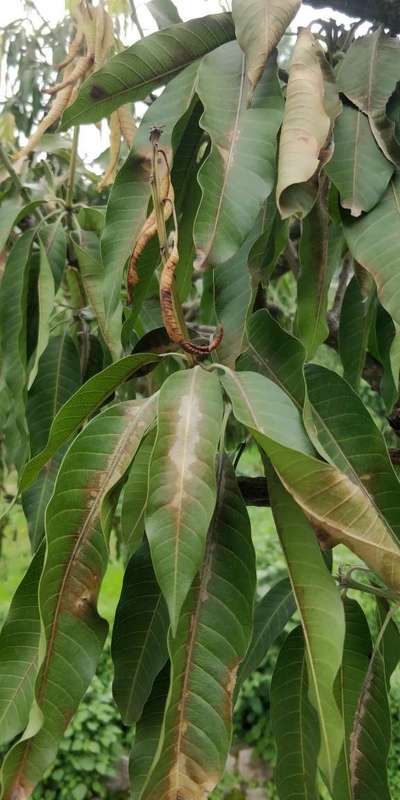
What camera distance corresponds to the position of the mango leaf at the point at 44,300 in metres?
0.77

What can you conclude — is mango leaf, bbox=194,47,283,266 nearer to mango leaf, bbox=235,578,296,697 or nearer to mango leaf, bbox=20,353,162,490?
mango leaf, bbox=20,353,162,490

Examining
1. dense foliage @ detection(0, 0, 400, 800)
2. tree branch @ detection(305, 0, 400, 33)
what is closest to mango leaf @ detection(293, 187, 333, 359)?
dense foliage @ detection(0, 0, 400, 800)

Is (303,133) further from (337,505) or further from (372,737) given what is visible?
(372,737)

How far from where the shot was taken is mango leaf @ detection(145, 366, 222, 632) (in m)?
0.45

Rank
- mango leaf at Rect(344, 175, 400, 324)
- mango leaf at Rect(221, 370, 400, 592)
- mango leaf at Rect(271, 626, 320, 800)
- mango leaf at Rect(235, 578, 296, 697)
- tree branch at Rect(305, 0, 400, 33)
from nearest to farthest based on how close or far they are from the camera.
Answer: mango leaf at Rect(221, 370, 400, 592)
mango leaf at Rect(344, 175, 400, 324)
mango leaf at Rect(271, 626, 320, 800)
tree branch at Rect(305, 0, 400, 33)
mango leaf at Rect(235, 578, 296, 697)

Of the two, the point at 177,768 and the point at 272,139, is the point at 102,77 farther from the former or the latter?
the point at 177,768

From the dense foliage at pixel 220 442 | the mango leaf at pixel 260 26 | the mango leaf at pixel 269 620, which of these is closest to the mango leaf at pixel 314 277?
the dense foliage at pixel 220 442

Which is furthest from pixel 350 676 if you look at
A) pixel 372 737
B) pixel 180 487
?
pixel 180 487

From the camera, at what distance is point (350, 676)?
0.64m

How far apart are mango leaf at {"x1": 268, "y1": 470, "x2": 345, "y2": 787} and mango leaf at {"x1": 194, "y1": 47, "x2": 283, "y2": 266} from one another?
18 centimetres

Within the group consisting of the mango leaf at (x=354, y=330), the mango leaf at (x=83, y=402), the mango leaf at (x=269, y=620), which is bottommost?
the mango leaf at (x=269, y=620)

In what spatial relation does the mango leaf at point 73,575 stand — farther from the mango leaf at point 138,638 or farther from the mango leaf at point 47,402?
the mango leaf at point 47,402

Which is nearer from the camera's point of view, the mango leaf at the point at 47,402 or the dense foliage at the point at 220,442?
the dense foliage at the point at 220,442

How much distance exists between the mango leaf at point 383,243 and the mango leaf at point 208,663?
17 cm
